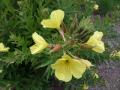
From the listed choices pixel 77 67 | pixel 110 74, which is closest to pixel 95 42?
pixel 77 67

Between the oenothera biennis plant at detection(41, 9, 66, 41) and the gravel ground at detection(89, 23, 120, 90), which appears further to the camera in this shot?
the gravel ground at detection(89, 23, 120, 90)

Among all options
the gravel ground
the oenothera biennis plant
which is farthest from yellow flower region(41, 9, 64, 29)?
the gravel ground

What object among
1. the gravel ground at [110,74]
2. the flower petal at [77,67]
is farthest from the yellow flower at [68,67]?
the gravel ground at [110,74]

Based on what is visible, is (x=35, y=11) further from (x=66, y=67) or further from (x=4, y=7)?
(x=66, y=67)

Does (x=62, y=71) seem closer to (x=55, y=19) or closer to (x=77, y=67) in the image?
(x=77, y=67)

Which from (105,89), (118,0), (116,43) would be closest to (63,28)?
(105,89)

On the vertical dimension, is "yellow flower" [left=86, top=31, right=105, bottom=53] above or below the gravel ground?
above

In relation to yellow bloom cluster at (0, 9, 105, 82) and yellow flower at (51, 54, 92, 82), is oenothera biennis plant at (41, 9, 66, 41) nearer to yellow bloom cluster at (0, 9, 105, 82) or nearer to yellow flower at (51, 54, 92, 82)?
yellow bloom cluster at (0, 9, 105, 82)

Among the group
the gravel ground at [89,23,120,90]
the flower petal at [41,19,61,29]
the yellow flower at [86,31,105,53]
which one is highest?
the flower petal at [41,19,61,29]
